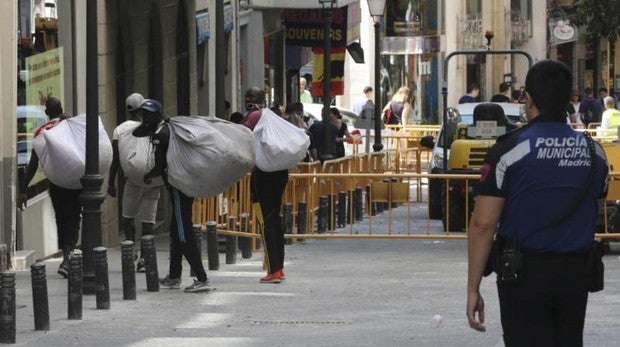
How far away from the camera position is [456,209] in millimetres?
20016

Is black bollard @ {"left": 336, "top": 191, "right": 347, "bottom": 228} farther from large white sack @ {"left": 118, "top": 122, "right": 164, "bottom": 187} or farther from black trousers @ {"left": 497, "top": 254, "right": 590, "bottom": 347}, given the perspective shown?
black trousers @ {"left": 497, "top": 254, "right": 590, "bottom": 347}

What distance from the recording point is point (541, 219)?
22.9 ft

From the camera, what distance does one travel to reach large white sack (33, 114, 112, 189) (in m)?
15.4

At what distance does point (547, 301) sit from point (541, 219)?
0.33 m

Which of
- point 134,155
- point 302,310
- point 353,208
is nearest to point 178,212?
point 134,155

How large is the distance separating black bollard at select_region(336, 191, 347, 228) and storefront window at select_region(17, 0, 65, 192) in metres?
4.03

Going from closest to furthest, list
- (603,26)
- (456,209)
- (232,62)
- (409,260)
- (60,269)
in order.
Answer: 1. (60,269)
2. (409,260)
3. (456,209)
4. (232,62)
5. (603,26)

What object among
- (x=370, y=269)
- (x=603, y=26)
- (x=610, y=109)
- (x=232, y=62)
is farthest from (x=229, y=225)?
(x=603, y=26)

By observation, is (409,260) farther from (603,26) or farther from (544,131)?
(603,26)

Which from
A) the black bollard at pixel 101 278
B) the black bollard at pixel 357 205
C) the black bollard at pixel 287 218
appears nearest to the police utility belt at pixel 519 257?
the black bollard at pixel 101 278

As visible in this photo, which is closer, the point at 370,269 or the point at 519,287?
the point at 519,287

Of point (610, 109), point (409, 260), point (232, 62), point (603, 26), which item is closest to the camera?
point (409, 260)

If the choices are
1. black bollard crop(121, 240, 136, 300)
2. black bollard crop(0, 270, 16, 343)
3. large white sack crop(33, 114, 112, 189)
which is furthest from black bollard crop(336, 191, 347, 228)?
black bollard crop(0, 270, 16, 343)

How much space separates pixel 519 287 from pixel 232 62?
22.6 meters
